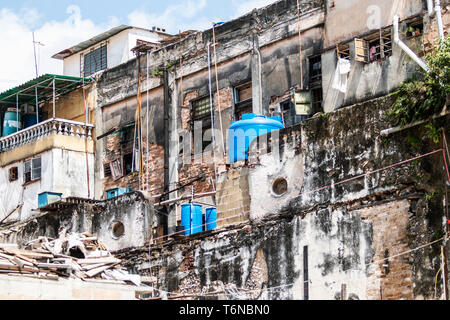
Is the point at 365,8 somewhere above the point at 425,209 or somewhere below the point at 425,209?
above

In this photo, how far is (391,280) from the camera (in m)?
19.3

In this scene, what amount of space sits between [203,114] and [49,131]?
16.1ft

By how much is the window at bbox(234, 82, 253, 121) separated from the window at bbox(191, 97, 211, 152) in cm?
95

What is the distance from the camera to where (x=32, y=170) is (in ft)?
96.4

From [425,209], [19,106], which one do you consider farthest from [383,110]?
[19,106]

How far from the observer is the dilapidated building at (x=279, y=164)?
19719 millimetres

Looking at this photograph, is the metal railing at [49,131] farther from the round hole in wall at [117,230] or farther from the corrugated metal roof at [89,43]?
the corrugated metal roof at [89,43]

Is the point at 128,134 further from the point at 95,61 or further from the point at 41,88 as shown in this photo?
the point at 95,61

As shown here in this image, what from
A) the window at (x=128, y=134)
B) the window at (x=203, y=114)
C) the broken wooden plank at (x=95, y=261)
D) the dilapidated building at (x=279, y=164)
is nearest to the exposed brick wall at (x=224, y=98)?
the dilapidated building at (x=279, y=164)

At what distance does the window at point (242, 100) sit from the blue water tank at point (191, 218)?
260 centimetres

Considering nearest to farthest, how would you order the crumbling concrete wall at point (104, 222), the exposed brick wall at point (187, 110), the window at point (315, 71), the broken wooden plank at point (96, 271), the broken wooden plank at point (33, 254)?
the broken wooden plank at point (33, 254)
the broken wooden plank at point (96, 271)
the window at point (315, 71)
the crumbling concrete wall at point (104, 222)
the exposed brick wall at point (187, 110)

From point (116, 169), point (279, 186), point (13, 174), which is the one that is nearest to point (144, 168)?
point (116, 169)
